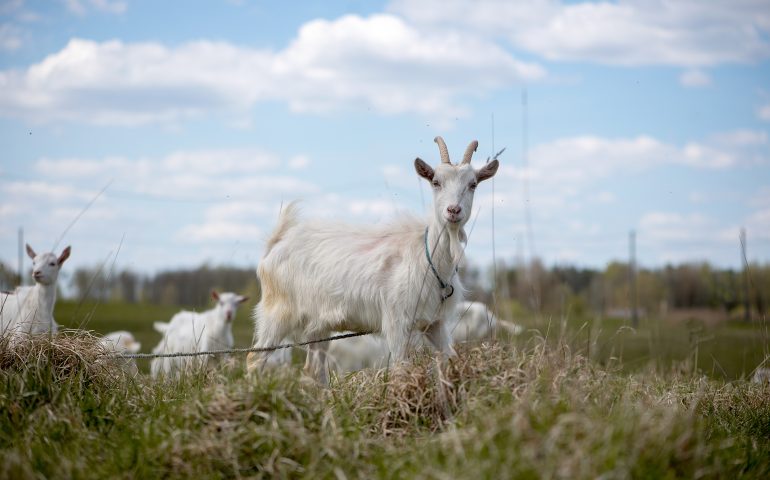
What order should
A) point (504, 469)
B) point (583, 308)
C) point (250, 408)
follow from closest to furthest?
point (504, 469), point (250, 408), point (583, 308)

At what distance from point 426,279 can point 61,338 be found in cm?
289

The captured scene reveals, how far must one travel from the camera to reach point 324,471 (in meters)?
4.17

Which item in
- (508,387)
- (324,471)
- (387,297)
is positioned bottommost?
(324,471)

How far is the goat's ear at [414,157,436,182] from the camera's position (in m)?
6.34

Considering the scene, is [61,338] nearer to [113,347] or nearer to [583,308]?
[113,347]

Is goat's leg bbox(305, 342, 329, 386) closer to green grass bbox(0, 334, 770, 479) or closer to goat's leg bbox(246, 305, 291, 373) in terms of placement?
goat's leg bbox(246, 305, 291, 373)

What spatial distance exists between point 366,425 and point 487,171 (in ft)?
8.24

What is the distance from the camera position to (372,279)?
6574 mm

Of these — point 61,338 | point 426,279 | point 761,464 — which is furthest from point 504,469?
point 61,338

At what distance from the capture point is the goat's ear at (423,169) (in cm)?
634

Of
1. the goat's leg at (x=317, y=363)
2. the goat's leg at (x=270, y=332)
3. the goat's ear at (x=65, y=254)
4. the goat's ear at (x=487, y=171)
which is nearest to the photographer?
the goat's ear at (x=487, y=171)

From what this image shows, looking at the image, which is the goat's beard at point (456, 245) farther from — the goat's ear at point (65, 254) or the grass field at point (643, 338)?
the goat's ear at point (65, 254)

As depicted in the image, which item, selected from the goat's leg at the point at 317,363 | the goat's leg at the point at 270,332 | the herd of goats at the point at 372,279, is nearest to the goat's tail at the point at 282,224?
the herd of goats at the point at 372,279

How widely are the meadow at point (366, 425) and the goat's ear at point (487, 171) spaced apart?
149 centimetres
